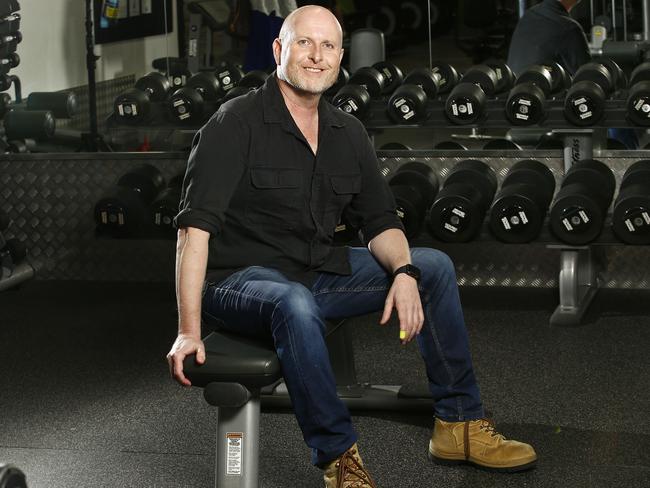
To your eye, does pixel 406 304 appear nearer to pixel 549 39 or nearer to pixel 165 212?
pixel 165 212

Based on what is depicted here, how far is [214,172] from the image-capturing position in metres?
2.28

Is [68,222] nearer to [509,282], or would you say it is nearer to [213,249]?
[509,282]

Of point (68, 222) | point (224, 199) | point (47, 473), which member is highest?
point (224, 199)

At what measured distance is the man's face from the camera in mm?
2371

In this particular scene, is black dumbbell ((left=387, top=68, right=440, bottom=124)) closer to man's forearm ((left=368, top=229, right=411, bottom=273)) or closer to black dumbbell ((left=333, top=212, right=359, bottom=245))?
black dumbbell ((left=333, top=212, right=359, bottom=245))

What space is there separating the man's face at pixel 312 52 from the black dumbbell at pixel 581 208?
1427 mm

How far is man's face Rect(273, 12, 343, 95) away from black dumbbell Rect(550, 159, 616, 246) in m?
1.43

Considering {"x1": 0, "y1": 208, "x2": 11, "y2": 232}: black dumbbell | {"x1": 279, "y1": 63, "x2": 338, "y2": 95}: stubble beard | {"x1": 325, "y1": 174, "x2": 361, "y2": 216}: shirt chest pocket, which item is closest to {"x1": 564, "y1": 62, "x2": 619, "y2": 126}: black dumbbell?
{"x1": 325, "y1": 174, "x2": 361, "y2": 216}: shirt chest pocket

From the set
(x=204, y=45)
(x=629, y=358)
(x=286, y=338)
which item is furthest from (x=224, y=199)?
(x=204, y=45)

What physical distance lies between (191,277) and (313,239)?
386 millimetres

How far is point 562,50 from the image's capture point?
457cm

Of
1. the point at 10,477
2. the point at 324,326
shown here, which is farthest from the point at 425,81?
the point at 10,477

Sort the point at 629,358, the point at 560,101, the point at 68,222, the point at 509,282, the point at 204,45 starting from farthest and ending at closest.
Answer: the point at 204,45 < the point at 68,222 < the point at 509,282 < the point at 560,101 < the point at 629,358

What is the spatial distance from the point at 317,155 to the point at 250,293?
0.39 meters
